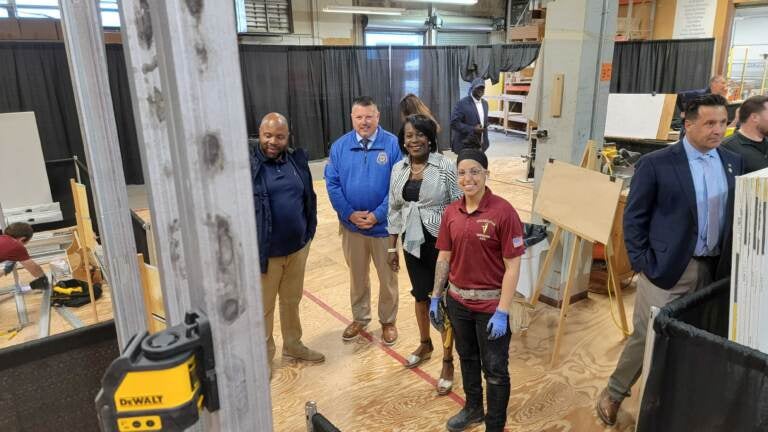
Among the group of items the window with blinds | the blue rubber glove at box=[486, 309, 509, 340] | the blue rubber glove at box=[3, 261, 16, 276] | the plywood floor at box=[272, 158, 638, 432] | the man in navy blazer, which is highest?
the window with blinds

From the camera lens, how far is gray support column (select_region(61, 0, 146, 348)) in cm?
128

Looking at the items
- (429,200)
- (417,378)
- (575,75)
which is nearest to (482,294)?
(429,200)

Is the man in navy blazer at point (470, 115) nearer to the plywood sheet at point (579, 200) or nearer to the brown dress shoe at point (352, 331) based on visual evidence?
the plywood sheet at point (579, 200)

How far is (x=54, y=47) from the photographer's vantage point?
306 inches

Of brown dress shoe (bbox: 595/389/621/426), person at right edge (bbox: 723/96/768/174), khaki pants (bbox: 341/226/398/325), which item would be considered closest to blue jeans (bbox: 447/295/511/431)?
brown dress shoe (bbox: 595/389/621/426)

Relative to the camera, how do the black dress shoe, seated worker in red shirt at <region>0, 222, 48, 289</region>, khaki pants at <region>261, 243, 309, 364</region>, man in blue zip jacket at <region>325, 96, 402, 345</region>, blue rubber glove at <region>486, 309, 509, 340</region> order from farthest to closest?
seated worker in red shirt at <region>0, 222, 48, 289</region> → man in blue zip jacket at <region>325, 96, 402, 345</region> → khaki pants at <region>261, 243, 309, 364</region> → the black dress shoe → blue rubber glove at <region>486, 309, 509, 340</region>

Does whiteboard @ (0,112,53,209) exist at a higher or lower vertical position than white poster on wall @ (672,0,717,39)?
lower

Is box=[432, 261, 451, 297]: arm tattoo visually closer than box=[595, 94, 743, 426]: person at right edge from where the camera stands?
No

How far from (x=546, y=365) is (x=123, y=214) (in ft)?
9.33

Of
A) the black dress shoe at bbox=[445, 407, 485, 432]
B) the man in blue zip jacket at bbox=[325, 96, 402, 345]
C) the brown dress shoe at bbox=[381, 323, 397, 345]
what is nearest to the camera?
the black dress shoe at bbox=[445, 407, 485, 432]

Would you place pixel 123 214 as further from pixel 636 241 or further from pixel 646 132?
pixel 646 132

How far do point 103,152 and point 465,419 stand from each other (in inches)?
87.4

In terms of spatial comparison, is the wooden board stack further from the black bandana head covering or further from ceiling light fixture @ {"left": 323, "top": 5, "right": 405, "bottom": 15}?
ceiling light fixture @ {"left": 323, "top": 5, "right": 405, "bottom": 15}

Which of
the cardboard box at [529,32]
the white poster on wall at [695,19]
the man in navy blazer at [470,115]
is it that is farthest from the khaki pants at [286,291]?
the white poster on wall at [695,19]
